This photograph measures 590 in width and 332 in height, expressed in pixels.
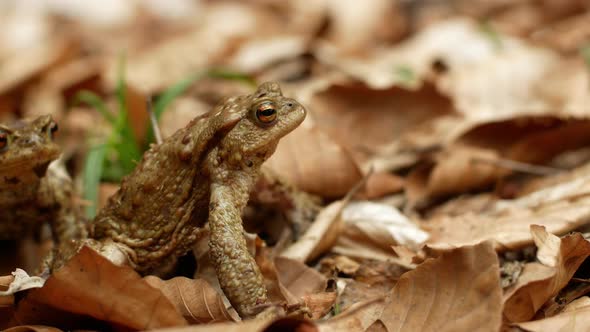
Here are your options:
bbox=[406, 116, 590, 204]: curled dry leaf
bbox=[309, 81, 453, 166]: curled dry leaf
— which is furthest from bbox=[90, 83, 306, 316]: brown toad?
bbox=[309, 81, 453, 166]: curled dry leaf

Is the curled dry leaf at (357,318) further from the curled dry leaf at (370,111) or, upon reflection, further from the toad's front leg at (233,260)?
the curled dry leaf at (370,111)

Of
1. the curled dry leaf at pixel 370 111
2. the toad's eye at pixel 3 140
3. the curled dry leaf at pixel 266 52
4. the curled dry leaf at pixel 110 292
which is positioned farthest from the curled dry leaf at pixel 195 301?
the curled dry leaf at pixel 266 52

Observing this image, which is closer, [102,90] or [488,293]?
[488,293]

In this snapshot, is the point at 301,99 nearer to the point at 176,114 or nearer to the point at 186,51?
the point at 176,114

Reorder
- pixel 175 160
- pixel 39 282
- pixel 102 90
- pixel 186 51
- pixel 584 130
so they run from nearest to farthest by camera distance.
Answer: pixel 39 282, pixel 175 160, pixel 584 130, pixel 102 90, pixel 186 51

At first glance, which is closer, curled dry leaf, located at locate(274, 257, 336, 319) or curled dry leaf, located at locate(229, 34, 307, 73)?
curled dry leaf, located at locate(274, 257, 336, 319)

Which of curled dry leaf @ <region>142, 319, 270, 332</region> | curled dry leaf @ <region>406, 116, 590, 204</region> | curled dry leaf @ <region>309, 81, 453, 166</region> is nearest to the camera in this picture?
curled dry leaf @ <region>142, 319, 270, 332</region>

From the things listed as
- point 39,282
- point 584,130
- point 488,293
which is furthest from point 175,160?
point 584,130

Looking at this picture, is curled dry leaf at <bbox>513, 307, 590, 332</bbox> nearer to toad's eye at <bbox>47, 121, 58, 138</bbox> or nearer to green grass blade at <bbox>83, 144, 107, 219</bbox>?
toad's eye at <bbox>47, 121, 58, 138</bbox>
